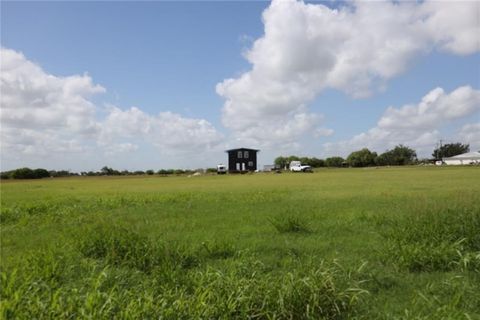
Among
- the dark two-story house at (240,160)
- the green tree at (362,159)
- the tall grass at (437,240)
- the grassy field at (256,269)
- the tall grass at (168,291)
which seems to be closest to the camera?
the tall grass at (168,291)

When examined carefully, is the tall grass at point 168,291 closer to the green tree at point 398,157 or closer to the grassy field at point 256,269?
the grassy field at point 256,269

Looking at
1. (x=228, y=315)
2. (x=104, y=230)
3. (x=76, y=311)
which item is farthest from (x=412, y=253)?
(x=104, y=230)

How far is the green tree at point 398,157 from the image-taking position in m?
115

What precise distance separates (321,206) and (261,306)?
10.1 m

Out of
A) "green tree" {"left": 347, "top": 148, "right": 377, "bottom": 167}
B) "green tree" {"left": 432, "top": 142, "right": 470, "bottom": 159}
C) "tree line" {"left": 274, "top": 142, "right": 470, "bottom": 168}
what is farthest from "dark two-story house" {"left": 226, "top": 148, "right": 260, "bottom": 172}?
"green tree" {"left": 432, "top": 142, "right": 470, "bottom": 159}

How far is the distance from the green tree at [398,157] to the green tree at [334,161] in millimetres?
9836

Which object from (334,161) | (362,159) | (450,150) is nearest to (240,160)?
(334,161)

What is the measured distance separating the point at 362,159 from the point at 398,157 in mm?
10677

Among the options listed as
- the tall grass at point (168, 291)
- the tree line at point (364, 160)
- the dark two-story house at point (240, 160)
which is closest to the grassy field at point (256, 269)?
the tall grass at point (168, 291)

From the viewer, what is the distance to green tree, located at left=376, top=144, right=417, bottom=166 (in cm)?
11544

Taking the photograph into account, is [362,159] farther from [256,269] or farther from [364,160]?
[256,269]

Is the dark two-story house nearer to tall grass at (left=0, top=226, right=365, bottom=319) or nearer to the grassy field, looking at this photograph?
the grassy field

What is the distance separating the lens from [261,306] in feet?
16.6

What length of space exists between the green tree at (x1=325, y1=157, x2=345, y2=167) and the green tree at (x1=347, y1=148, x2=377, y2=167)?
2.17 metres
